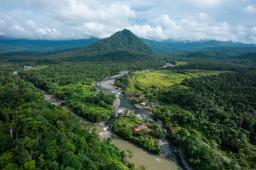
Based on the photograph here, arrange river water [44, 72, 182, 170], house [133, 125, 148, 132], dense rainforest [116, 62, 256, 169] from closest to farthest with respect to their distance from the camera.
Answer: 1. river water [44, 72, 182, 170]
2. dense rainforest [116, 62, 256, 169]
3. house [133, 125, 148, 132]

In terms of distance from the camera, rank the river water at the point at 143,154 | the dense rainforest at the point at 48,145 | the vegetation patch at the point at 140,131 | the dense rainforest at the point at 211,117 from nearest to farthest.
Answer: the dense rainforest at the point at 48,145
the river water at the point at 143,154
the dense rainforest at the point at 211,117
the vegetation patch at the point at 140,131

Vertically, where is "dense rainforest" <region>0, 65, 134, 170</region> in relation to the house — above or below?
above

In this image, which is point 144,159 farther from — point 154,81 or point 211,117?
point 154,81

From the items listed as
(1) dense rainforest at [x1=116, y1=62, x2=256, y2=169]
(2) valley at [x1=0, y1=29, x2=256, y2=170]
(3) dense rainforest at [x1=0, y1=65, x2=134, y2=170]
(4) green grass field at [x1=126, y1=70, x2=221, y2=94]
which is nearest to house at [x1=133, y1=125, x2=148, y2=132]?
(2) valley at [x1=0, y1=29, x2=256, y2=170]

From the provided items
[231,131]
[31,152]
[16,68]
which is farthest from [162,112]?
[16,68]

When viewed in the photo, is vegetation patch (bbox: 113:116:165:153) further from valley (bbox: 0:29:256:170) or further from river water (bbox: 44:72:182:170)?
river water (bbox: 44:72:182:170)

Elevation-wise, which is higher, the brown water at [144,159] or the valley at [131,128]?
the valley at [131,128]

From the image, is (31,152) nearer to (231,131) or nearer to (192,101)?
(231,131)

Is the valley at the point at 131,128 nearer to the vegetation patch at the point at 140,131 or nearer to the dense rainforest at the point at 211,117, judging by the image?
the vegetation patch at the point at 140,131

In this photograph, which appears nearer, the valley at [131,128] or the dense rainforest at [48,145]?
the dense rainforest at [48,145]

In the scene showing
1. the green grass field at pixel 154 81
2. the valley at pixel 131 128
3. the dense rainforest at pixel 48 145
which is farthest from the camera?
the green grass field at pixel 154 81

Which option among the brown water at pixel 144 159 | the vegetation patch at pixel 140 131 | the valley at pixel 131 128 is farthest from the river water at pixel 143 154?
the vegetation patch at pixel 140 131
